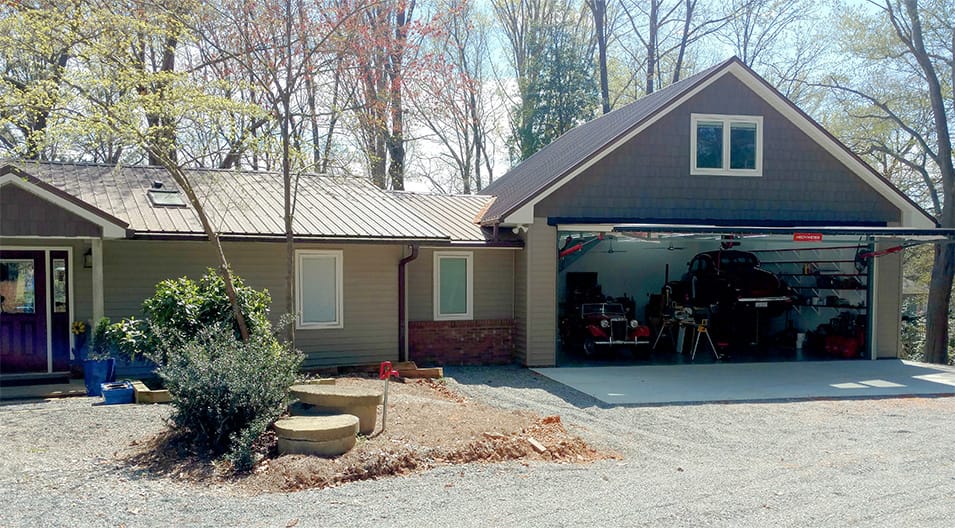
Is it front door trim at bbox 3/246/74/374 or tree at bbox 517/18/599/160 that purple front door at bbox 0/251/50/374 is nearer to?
front door trim at bbox 3/246/74/374

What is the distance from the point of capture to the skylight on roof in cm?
1303

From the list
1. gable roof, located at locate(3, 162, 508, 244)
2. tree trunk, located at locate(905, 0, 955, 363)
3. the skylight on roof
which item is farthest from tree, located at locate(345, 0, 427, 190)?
tree trunk, located at locate(905, 0, 955, 363)

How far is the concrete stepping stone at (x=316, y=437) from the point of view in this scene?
23.3 feet

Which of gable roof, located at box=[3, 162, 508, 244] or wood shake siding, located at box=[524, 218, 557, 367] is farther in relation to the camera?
wood shake siding, located at box=[524, 218, 557, 367]

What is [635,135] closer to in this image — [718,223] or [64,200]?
[718,223]

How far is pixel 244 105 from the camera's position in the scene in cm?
963

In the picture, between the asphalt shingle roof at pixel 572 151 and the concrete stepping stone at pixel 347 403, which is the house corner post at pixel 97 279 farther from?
the asphalt shingle roof at pixel 572 151

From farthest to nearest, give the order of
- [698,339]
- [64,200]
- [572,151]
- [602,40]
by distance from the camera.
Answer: [602,40]
[572,151]
[698,339]
[64,200]

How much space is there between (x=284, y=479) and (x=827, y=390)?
31.3ft

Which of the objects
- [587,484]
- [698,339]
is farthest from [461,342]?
[587,484]

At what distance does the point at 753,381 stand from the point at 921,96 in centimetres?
1715

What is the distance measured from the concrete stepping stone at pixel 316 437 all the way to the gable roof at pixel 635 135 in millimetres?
7268

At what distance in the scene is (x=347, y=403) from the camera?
7941 millimetres

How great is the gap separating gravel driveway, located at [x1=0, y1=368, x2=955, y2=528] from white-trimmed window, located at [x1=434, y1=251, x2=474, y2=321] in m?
5.57
